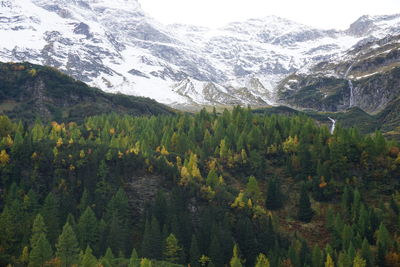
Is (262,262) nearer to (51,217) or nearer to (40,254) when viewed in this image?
(40,254)

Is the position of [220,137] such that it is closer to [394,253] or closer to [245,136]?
[245,136]

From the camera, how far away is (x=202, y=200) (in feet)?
451

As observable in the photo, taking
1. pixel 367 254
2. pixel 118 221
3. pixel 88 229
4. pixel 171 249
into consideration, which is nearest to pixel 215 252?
pixel 171 249

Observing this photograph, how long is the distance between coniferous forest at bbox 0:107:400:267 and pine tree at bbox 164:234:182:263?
0.25 metres

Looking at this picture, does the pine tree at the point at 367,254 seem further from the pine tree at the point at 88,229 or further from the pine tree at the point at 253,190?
the pine tree at the point at 88,229

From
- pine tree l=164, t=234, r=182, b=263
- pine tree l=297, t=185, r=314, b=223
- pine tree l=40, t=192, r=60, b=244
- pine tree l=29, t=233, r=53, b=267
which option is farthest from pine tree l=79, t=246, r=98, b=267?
pine tree l=297, t=185, r=314, b=223

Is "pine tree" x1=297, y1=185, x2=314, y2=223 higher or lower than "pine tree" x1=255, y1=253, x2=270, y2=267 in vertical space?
higher

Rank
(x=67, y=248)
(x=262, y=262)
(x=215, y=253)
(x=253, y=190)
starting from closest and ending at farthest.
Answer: (x=67, y=248)
(x=262, y=262)
(x=215, y=253)
(x=253, y=190)

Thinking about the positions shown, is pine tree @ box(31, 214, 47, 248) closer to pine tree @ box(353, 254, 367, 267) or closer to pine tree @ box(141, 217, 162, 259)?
pine tree @ box(141, 217, 162, 259)

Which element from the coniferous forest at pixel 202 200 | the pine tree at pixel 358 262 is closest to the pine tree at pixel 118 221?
the coniferous forest at pixel 202 200

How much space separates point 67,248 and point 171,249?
2616 cm

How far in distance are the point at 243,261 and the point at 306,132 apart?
8207 cm

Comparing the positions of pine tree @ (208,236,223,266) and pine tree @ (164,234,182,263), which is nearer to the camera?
pine tree @ (164,234,182,263)

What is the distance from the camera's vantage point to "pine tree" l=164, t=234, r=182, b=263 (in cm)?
10662
